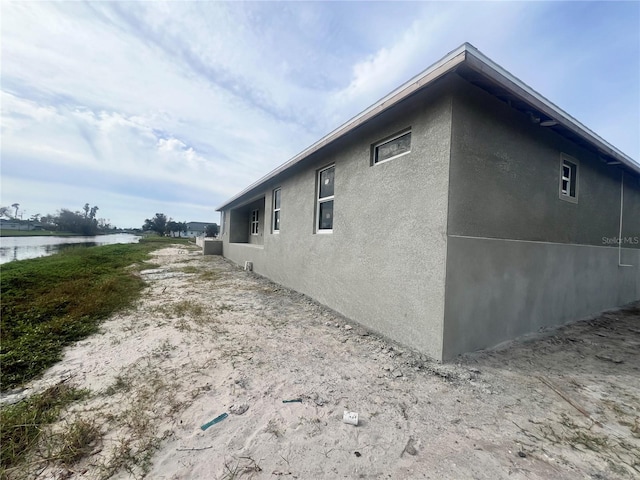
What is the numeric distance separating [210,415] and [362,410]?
1356mm

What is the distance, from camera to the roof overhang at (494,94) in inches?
116

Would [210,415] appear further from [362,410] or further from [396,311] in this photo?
[396,311]

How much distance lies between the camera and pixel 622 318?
19.1ft

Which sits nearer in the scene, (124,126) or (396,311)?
(396,311)

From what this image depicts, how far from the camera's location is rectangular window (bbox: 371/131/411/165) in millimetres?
4088

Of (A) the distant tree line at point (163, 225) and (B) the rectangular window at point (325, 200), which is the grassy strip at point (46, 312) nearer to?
(B) the rectangular window at point (325, 200)

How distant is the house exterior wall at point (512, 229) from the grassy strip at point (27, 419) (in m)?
4.02

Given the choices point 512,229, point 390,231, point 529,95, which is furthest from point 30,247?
point 529,95

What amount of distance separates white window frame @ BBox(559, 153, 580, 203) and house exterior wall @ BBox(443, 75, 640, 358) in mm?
132

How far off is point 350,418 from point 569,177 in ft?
20.9

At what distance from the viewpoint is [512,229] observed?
4.13m

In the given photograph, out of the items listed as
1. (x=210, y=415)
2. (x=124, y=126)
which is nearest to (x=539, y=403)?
(x=210, y=415)

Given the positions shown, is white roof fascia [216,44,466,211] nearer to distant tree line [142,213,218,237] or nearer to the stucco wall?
the stucco wall

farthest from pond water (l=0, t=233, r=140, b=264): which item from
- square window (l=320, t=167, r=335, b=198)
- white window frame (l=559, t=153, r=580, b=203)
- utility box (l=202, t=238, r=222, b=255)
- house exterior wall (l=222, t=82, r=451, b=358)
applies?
white window frame (l=559, t=153, r=580, b=203)
